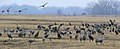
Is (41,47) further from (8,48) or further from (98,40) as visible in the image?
(98,40)

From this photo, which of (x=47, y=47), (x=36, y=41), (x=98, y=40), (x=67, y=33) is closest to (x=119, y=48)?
(x=98, y=40)

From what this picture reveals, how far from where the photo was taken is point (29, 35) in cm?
3972

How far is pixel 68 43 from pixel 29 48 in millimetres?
4482

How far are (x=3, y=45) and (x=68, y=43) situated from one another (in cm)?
570

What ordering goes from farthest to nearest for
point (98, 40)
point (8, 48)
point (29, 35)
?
point (29, 35) < point (98, 40) < point (8, 48)

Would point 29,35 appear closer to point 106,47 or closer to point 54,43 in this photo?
point 54,43

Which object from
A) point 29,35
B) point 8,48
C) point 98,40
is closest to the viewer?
point 8,48

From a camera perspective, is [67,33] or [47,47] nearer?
[47,47]

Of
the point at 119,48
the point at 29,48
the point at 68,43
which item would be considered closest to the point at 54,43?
the point at 68,43

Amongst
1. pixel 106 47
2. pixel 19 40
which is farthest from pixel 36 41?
pixel 106 47

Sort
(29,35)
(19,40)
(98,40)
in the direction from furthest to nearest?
1. (29,35)
2. (19,40)
3. (98,40)

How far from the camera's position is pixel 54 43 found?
33094 mm

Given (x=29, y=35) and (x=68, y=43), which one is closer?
(x=68, y=43)

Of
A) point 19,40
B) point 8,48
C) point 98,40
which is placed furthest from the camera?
point 19,40
